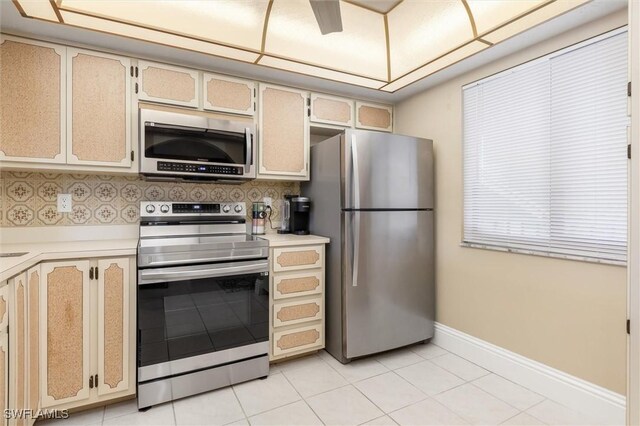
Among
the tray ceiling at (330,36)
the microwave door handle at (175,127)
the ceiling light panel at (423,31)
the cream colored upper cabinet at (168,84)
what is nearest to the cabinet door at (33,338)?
the microwave door handle at (175,127)

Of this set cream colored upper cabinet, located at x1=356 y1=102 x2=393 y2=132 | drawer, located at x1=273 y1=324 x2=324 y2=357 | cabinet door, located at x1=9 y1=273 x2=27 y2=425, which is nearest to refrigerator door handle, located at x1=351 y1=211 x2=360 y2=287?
drawer, located at x1=273 y1=324 x2=324 y2=357

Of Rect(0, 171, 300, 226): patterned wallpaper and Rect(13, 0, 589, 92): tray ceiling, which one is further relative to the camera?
Rect(0, 171, 300, 226): patterned wallpaper

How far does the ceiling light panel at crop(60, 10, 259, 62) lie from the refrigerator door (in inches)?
38.3

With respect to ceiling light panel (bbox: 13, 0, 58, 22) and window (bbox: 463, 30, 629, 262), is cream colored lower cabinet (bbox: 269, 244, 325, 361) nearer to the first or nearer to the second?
window (bbox: 463, 30, 629, 262)

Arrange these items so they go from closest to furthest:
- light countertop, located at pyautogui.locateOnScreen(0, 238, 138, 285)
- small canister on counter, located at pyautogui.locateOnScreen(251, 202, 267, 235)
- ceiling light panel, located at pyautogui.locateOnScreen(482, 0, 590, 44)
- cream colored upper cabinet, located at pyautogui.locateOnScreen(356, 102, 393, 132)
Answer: light countertop, located at pyautogui.locateOnScreen(0, 238, 138, 285) → ceiling light panel, located at pyautogui.locateOnScreen(482, 0, 590, 44) → small canister on counter, located at pyautogui.locateOnScreen(251, 202, 267, 235) → cream colored upper cabinet, located at pyautogui.locateOnScreen(356, 102, 393, 132)

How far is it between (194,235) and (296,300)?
96 cm

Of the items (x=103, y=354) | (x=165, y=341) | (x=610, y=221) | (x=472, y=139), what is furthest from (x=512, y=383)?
(x=103, y=354)

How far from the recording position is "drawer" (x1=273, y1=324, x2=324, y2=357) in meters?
2.45

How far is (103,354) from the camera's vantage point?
1914 mm

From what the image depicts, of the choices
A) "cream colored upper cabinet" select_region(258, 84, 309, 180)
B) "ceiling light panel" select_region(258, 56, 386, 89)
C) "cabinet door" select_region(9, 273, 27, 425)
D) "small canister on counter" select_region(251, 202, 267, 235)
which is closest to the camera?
"cabinet door" select_region(9, 273, 27, 425)

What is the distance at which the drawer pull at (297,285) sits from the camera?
247cm

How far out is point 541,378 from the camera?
84.0 inches

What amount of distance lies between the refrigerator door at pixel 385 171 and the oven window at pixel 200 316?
3.18 feet

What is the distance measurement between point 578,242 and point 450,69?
154 cm
